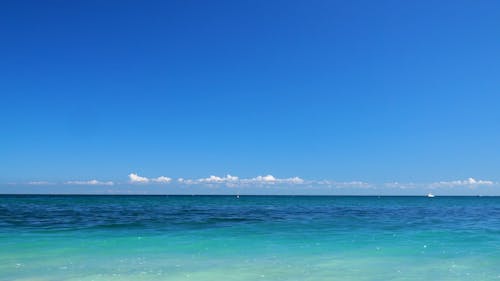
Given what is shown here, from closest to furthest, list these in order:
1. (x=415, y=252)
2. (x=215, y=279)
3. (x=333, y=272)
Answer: (x=215, y=279), (x=333, y=272), (x=415, y=252)

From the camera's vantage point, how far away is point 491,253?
13.8 m

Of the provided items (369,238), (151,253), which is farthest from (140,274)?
(369,238)

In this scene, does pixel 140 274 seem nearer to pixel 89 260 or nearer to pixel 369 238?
pixel 89 260

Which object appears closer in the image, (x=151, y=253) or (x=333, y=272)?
(x=333, y=272)

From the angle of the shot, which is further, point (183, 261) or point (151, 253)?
point (151, 253)

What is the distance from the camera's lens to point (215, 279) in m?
10.1

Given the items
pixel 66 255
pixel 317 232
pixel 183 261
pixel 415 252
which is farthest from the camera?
pixel 317 232

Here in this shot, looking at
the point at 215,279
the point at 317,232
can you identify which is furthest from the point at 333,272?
the point at 317,232

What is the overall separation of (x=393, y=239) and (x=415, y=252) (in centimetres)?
358

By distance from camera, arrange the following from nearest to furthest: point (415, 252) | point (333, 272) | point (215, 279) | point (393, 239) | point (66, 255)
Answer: point (215, 279) → point (333, 272) → point (66, 255) → point (415, 252) → point (393, 239)

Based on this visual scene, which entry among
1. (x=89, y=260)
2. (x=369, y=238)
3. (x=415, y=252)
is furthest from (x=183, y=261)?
(x=369, y=238)

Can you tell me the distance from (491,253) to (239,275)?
28.2ft

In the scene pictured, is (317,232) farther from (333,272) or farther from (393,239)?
(333,272)

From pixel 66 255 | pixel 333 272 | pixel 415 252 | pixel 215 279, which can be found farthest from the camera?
pixel 415 252
